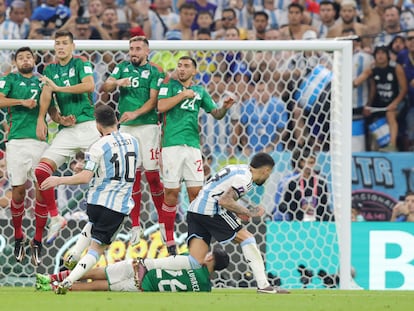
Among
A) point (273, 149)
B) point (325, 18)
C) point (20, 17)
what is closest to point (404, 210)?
point (273, 149)

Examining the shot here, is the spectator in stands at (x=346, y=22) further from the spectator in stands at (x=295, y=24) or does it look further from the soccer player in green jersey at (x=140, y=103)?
the soccer player in green jersey at (x=140, y=103)

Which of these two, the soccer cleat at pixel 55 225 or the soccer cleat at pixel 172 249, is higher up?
the soccer cleat at pixel 55 225

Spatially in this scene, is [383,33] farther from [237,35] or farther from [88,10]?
[88,10]

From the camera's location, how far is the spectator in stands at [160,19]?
685 inches

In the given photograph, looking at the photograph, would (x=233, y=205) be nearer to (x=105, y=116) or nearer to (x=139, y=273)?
(x=139, y=273)

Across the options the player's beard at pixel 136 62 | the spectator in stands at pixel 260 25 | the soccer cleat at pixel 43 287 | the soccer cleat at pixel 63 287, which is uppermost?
the spectator in stands at pixel 260 25

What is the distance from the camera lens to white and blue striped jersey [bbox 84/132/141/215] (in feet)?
36.5

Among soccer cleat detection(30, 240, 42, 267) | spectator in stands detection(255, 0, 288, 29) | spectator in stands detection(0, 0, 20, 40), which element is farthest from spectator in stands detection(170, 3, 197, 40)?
soccer cleat detection(30, 240, 42, 267)

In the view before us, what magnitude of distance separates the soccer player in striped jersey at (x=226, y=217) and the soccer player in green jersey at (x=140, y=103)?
1.51m

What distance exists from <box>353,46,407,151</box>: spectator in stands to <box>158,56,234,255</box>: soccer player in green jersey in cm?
398

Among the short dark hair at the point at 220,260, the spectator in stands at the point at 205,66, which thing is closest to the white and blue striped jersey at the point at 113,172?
the short dark hair at the point at 220,260

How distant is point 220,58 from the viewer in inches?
576

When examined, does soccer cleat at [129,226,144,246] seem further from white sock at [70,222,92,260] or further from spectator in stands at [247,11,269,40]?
spectator in stands at [247,11,269,40]

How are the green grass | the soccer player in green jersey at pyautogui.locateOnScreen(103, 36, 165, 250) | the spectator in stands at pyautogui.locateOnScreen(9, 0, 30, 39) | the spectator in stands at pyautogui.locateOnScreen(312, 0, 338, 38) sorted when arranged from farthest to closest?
the spectator in stands at pyautogui.locateOnScreen(312, 0, 338, 38) → the spectator in stands at pyautogui.locateOnScreen(9, 0, 30, 39) → the soccer player in green jersey at pyautogui.locateOnScreen(103, 36, 165, 250) → the green grass
